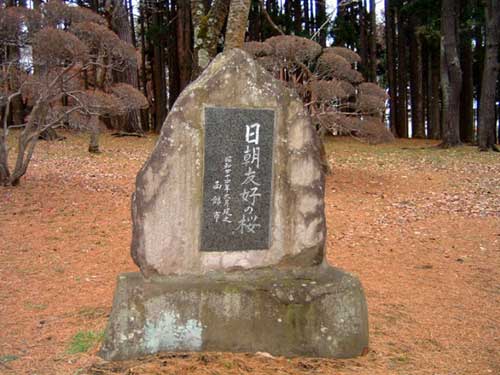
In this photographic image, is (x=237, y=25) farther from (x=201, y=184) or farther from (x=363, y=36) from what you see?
(x=363, y=36)

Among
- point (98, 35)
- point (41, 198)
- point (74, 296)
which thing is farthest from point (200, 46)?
point (74, 296)

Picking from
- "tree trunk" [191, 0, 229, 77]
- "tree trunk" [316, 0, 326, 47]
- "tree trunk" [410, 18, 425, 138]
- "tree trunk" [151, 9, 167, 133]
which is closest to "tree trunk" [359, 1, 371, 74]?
"tree trunk" [316, 0, 326, 47]

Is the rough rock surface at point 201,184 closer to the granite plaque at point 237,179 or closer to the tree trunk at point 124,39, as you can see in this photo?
the granite plaque at point 237,179

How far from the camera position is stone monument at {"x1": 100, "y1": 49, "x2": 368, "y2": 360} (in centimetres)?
413

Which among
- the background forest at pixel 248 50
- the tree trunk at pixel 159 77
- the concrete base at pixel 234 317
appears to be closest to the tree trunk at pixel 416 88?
the background forest at pixel 248 50

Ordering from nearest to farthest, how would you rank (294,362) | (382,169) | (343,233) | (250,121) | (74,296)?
(294,362) < (250,121) < (74,296) < (343,233) < (382,169)

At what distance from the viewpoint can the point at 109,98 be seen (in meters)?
9.50

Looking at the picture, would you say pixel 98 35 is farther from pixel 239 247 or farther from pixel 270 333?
pixel 270 333

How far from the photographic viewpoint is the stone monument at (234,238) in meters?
4.13

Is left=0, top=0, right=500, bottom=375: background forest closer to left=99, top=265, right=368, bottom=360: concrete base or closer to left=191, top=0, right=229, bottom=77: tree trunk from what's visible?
left=191, top=0, right=229, bottom=77: tree trunk

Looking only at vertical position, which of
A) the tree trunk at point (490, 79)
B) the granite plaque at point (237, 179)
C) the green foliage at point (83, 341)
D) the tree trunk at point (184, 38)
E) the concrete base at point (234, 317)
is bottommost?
the green foliage at point (83, 341)

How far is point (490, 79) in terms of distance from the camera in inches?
650

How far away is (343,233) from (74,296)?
4.27 meters

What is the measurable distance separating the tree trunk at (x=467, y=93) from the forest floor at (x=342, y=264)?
11813 millimetres
